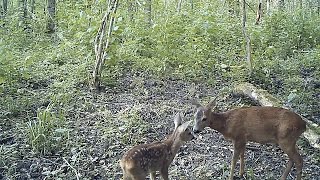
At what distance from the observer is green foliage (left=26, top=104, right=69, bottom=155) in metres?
6.14

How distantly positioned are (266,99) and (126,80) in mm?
2927

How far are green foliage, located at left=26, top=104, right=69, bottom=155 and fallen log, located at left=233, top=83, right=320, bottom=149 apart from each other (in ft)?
10.2

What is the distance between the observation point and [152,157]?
16.1 ft

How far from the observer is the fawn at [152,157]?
15.6 ft

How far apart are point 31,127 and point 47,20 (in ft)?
27.7

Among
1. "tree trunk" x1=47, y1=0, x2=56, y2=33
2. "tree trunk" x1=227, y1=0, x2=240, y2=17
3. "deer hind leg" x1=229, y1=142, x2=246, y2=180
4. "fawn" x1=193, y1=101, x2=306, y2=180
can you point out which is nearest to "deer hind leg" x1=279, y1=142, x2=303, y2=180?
"fawn" x1=193, y1=101, x2=306, y2=180

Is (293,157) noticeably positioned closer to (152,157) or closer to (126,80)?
(152,157)

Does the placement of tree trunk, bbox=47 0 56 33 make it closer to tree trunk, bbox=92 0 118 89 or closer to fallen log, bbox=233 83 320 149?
tree trunk, bbox=92 0 118 89

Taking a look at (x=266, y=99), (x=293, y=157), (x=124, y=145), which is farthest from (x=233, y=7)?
(x=293, y=157)

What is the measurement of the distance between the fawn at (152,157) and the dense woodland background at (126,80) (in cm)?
60

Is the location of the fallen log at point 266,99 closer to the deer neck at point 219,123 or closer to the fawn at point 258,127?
the fawn at point 258,127

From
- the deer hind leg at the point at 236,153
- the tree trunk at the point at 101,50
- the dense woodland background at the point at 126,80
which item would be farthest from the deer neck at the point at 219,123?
the tree trunk at the point at 101,50

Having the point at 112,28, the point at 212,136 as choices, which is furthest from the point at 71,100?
the point at 212,136

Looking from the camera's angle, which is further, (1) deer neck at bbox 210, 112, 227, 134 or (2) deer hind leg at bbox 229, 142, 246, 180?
(1) deer neck at bbox 210, 112, 227, 134
